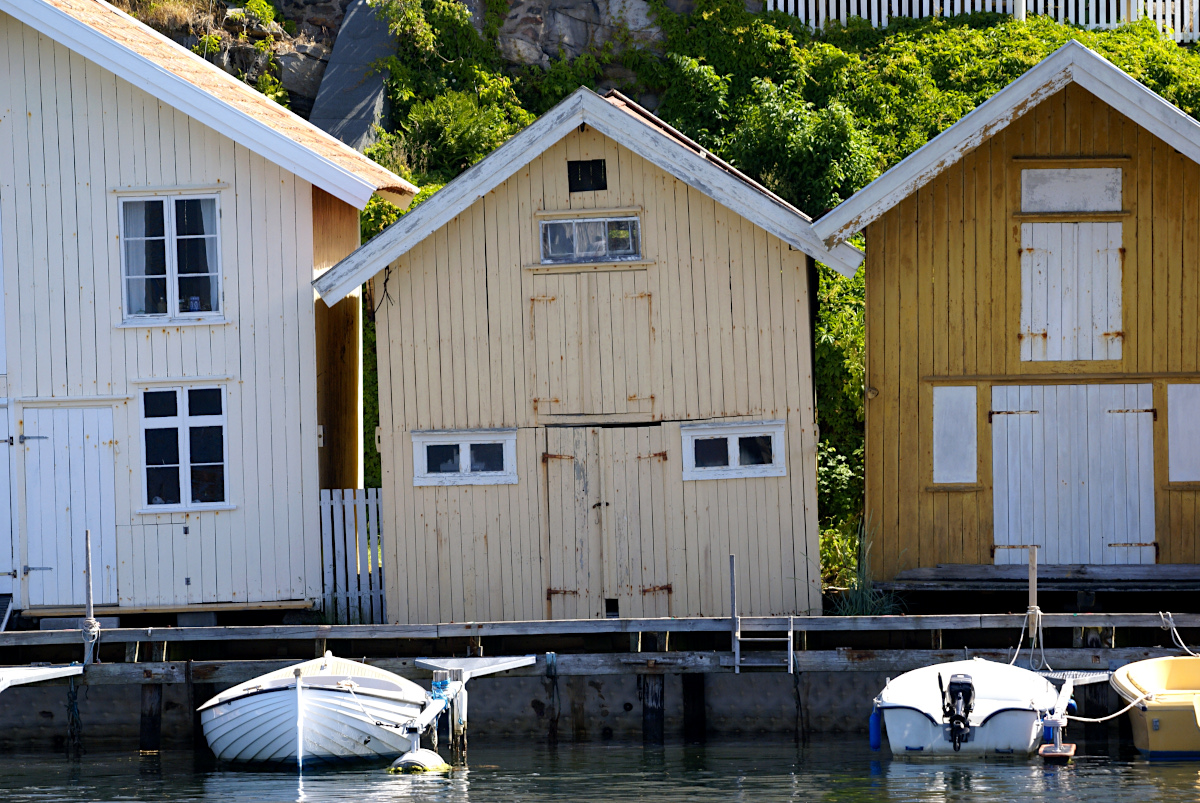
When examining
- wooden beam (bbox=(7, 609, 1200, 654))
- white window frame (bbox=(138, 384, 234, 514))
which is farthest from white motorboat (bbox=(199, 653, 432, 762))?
white window frame (bbox=(138, 384, 234, 514))

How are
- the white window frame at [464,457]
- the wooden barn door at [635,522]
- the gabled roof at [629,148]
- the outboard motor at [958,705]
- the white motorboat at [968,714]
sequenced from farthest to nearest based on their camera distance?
the white window frame at [464,457], the wooden barn door at [635,522], the gabled roof at [629,148], the white motorboat at [968,714], the outboard motor at [958,705]

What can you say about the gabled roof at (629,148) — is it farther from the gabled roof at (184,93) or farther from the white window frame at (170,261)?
the white window frame at (170,261)

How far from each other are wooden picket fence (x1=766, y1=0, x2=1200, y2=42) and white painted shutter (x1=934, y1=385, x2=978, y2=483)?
1564 centimetres

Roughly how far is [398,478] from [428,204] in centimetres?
306

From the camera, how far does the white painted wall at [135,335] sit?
15422mm

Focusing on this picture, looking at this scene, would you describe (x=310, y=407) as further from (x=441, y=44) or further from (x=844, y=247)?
(x=441, y=44)

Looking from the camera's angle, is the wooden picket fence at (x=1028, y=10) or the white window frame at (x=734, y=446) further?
the wooden picket fence at (x=1028, y=10)

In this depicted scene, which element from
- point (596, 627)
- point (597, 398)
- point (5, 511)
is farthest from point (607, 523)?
point (5, 511)

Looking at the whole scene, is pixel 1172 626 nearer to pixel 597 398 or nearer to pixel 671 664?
pixel 671 664

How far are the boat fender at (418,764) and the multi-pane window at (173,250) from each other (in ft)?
19.1

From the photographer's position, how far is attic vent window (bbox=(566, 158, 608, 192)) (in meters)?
14.9

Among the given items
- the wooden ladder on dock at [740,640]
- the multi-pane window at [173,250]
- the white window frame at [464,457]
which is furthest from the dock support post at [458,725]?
the multi-pane window at [173,250]

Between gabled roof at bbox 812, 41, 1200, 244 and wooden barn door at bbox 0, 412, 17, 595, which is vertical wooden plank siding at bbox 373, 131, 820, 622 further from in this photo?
wooden barn door at bbox 0, 412, 17, 595

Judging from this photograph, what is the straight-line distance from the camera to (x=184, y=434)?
1548 cm
